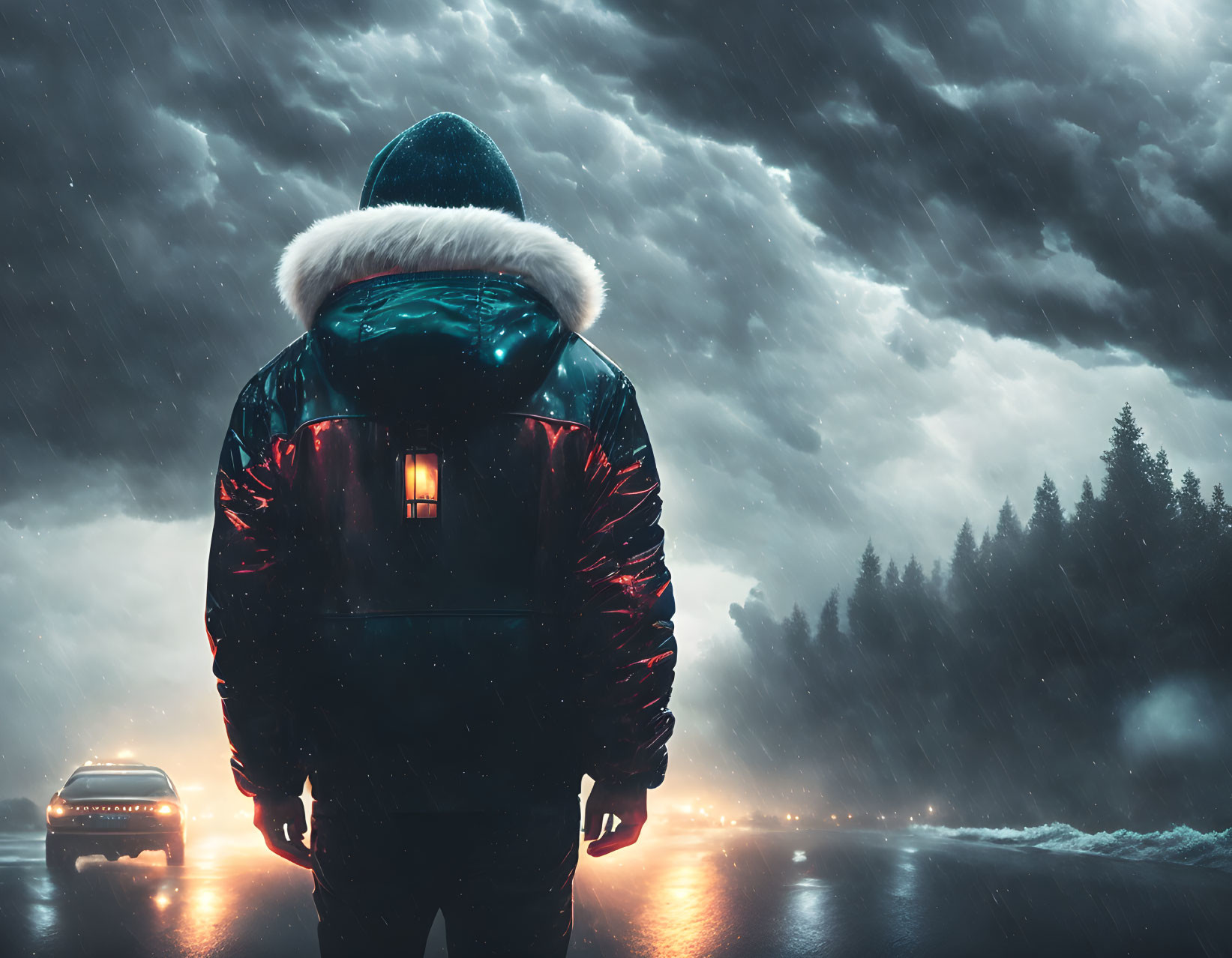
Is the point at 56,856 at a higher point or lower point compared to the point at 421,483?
lower

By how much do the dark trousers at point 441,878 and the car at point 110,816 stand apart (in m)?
11.8

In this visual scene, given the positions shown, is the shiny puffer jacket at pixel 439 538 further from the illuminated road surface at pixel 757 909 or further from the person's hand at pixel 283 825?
the illuminated road surface at pixel 757 909

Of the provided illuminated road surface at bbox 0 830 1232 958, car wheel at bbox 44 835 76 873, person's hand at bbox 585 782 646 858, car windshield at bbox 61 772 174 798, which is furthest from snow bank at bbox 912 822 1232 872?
car wheel at bbox 44 835 76 873

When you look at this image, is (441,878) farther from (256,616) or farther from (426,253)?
(426,253)

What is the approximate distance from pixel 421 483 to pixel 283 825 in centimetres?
104

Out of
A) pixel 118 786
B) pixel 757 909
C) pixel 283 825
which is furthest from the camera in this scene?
pixel 118 786

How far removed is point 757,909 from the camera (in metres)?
9.78

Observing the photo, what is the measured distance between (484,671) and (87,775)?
42.4 ft

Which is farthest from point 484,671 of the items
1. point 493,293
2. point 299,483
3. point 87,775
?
point 87,775

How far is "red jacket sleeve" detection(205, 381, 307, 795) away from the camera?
2.72 metres

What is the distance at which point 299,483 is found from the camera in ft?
8.71

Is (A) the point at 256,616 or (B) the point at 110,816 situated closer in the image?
(A) the point at 256,616

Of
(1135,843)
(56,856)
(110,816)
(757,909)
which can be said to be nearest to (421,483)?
(757,909)

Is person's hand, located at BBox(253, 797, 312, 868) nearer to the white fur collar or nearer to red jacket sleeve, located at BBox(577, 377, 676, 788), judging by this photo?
red jacket sleeve, located at BBox(577, 377, 676, 788)
